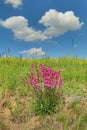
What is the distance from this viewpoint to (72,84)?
8664 millimetres

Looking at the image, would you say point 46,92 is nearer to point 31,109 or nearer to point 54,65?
point 31,109

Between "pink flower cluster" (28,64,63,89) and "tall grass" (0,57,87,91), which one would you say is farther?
"tall grass" (0,57,87,91)

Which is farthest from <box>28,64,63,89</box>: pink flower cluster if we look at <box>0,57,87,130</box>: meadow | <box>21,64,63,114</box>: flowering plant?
<box>0,57,87,130</box>: meadow

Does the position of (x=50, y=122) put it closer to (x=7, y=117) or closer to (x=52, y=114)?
(x=52, y=114)

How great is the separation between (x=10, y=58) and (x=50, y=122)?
24.2 feet

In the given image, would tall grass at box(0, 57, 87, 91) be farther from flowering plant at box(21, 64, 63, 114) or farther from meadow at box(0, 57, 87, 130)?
flowering plant at box(21, 64, 63, 114)

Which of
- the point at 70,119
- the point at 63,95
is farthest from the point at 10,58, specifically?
the point at 70,119

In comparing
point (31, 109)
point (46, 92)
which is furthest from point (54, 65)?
point (46, 92)

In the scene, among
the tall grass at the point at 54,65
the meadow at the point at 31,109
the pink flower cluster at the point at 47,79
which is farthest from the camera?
the tall grass at the point at 54,65

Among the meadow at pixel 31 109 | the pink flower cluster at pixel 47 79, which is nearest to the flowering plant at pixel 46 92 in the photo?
the pink flower cluster at pixel 47 79

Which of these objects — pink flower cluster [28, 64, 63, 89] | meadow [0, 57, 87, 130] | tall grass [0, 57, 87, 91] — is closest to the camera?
meadow [0, 57, 87, 130]

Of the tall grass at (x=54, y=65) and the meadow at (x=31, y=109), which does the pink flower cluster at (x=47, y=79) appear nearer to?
the meadow at (x=31, y=109)

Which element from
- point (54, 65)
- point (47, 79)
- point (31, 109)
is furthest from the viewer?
point (54, 65)

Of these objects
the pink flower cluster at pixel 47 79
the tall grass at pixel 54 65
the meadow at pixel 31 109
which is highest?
the tall grass at pixel 54 65
